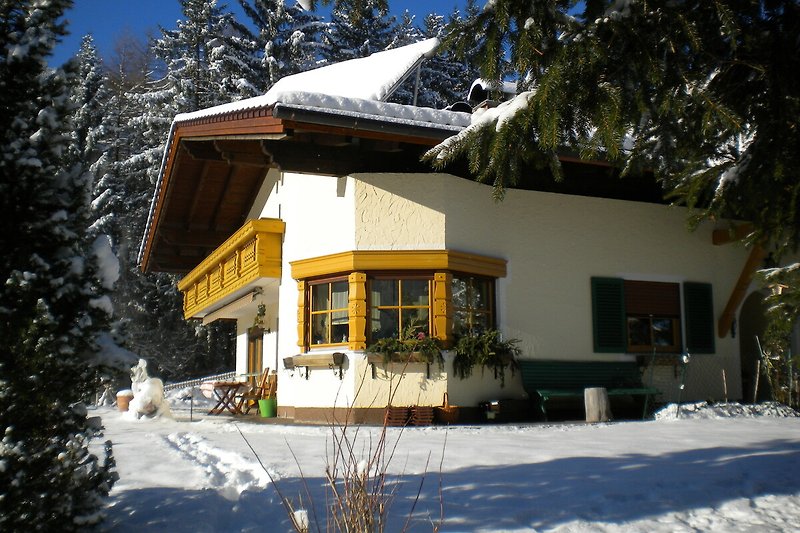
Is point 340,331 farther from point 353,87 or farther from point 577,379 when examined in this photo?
point 353,87

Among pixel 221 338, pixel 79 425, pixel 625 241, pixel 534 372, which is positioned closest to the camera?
pixel 79 425

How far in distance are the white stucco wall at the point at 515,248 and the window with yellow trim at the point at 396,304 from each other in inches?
19.4

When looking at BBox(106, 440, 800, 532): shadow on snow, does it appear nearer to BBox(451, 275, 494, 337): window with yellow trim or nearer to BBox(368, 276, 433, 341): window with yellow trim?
BBox(368, 276, 433, 341): window with yellow trim

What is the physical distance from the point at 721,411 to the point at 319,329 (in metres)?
5.87

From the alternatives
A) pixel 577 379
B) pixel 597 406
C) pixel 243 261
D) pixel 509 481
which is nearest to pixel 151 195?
pixel 243 261

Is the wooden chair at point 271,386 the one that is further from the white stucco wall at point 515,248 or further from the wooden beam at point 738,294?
the wooden beam at point 738,294

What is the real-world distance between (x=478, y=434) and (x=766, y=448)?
300 centimetres

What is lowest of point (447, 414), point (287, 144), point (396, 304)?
point (447, 414)

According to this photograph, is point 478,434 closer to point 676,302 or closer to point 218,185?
point 676,302

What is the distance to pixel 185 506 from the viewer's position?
497 centimetres

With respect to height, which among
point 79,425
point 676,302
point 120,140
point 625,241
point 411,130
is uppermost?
point 120,140

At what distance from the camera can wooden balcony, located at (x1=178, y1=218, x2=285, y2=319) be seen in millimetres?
12938

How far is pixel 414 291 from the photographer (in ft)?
36.8

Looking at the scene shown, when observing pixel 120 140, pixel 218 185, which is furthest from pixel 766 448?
pixel 120 140
